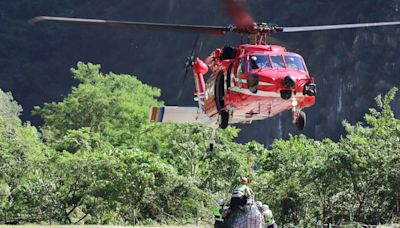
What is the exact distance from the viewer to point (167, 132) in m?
57.9

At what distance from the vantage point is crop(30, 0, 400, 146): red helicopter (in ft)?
68.2

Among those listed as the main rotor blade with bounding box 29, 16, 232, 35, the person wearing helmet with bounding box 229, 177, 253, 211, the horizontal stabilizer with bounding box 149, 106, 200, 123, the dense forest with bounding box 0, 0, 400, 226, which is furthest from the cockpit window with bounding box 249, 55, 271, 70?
the person wearing helmet with bounding box 229, 177, 253, 211

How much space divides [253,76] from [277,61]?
32.3 inches

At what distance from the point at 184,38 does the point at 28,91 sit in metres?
25.0

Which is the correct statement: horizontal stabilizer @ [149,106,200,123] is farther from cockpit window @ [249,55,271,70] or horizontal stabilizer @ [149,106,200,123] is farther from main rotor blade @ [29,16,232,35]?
main rotor blade @ [29,16,232,35]

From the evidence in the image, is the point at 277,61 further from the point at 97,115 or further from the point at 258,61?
the point at 97,115

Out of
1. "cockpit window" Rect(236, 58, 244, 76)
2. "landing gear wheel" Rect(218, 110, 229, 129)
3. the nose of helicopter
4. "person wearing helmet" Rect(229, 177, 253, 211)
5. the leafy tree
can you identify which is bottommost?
"person wearing helmet" Rect(229, 177, 253, 211)

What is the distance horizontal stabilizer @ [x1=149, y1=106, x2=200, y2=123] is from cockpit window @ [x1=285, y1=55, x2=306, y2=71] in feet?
13.8

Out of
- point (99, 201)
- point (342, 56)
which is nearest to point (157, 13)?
point (342, 56)

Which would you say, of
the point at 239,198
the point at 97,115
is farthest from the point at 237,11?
the point at 97,115

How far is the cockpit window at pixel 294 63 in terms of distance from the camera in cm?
2158

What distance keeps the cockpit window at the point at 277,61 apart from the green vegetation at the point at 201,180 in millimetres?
9375

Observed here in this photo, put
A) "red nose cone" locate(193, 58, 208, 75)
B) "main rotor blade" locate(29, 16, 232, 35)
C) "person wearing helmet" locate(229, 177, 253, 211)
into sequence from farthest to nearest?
"red nose cone" locate(193, 58, 208, 75), "main rotor blade" locate(29, 16, 232, 35), "person wearing helmet" locate(229, 177, 253, 211)

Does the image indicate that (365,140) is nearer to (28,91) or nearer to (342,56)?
(342,56)
